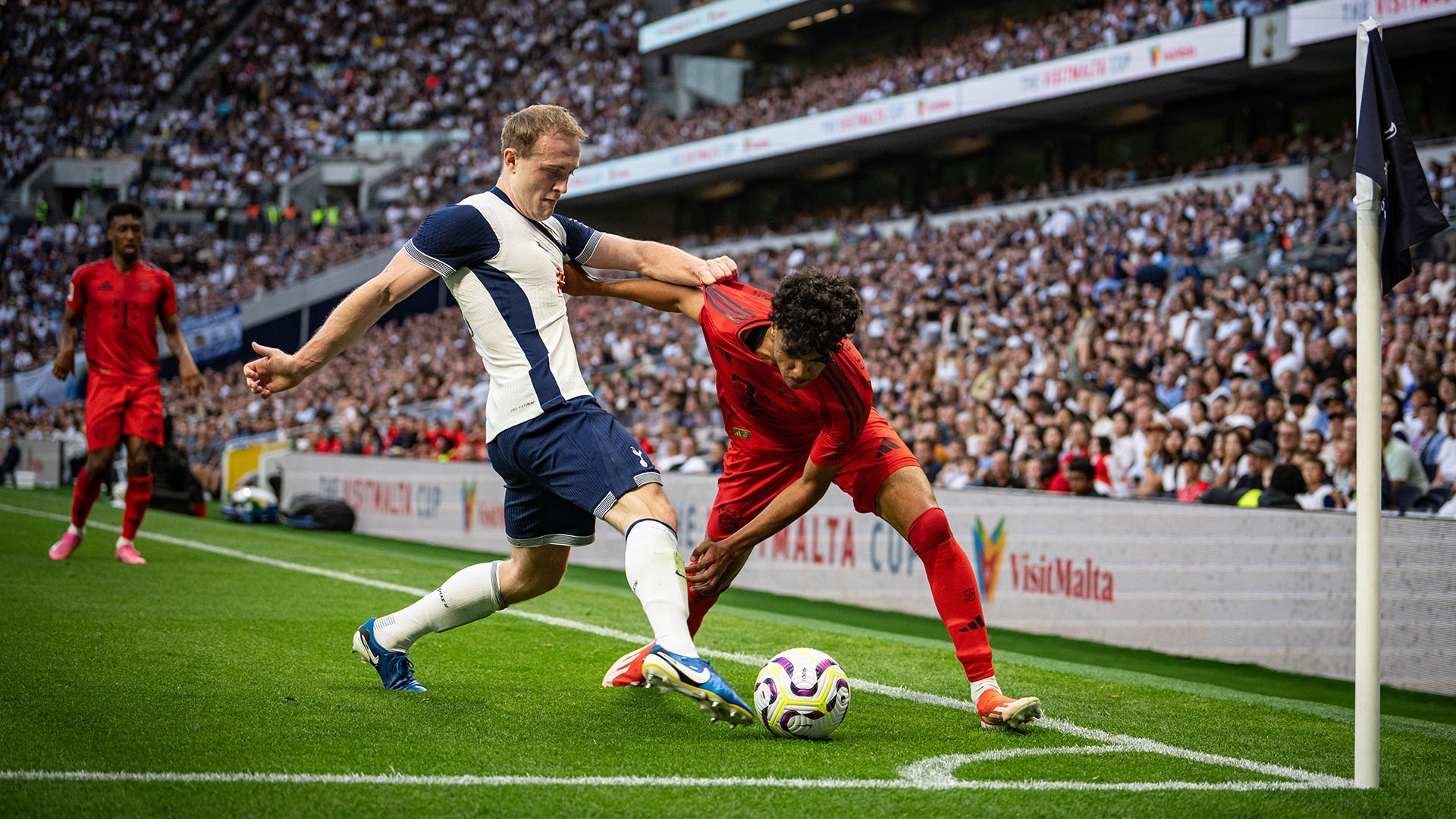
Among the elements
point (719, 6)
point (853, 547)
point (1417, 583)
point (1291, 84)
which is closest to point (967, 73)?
point (1291, 84)

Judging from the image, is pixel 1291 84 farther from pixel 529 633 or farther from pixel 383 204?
pixel 383 204

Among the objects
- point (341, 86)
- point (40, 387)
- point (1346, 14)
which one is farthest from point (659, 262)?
point (341, 86)

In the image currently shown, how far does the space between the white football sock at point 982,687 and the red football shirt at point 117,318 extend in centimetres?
668

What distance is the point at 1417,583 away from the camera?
7012 millimetres

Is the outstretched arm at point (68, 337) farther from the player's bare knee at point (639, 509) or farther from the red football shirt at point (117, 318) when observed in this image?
the player's bare knee at point (639, 509)

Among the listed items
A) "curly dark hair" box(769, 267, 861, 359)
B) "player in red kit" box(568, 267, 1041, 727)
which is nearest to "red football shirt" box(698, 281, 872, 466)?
"player in red kit" box(568, 267, 1041, 727)

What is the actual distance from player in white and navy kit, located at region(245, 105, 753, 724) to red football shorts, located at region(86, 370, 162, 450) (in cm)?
504

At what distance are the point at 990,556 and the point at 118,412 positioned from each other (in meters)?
6.67

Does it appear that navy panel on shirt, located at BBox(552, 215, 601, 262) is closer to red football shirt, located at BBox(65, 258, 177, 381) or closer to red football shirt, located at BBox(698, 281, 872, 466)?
red football shirt, located at BBox(698, 281, 872, 466)

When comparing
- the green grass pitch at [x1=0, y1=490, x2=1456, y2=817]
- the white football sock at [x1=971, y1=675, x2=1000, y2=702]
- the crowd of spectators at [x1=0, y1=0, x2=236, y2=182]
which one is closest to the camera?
the green grass pitch at [x1=0, y1=490, x2=1456, y2=817]

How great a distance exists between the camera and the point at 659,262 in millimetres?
4875

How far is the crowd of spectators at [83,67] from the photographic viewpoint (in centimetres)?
4644

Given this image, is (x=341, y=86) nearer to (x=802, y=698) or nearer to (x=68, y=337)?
(x=68, y=337)

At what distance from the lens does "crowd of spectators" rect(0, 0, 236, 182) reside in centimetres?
4644
